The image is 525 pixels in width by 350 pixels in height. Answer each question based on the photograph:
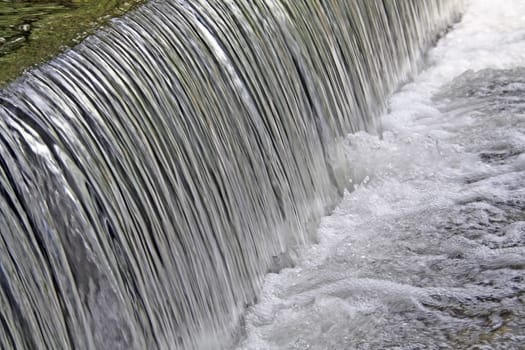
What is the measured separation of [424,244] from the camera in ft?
13.9

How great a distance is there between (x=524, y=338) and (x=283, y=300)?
1.03 meters

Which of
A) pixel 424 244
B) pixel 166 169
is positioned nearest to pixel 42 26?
pixel 166 169

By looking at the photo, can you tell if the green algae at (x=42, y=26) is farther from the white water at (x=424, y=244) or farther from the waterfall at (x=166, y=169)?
the white water at (x=424, y=244)

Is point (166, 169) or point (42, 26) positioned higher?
point (42, 26)

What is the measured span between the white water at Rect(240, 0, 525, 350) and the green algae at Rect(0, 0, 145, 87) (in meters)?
1.30

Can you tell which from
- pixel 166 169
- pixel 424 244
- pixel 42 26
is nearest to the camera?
pixel 166 169

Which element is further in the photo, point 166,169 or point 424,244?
point 424,244

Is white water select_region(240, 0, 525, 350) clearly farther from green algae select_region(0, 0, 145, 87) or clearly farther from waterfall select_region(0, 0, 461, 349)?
green algae select_region(0, 0, 145, 87)

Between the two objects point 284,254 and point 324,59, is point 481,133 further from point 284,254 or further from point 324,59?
point 284,254

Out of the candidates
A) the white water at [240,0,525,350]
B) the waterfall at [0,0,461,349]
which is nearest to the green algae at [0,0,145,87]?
the waterfall at [0,0,461,349]

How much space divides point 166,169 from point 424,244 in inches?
45.9

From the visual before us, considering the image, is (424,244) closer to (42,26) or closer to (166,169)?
(166,169)

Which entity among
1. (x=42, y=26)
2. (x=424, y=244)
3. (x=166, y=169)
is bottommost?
(x=424, y=244)

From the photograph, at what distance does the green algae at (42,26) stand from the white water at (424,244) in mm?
1301
